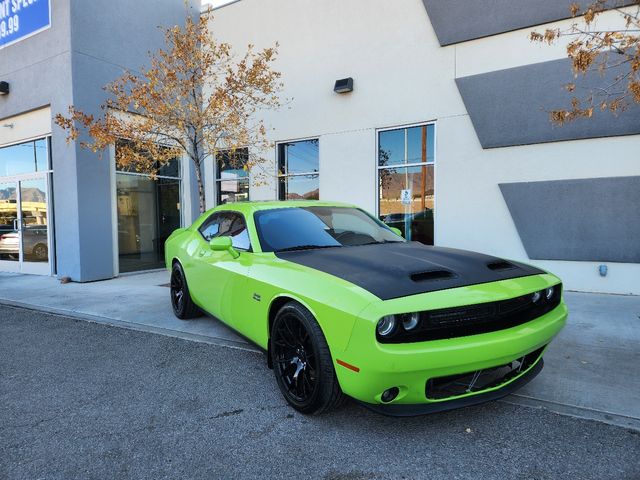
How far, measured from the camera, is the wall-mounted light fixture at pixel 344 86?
9016mm

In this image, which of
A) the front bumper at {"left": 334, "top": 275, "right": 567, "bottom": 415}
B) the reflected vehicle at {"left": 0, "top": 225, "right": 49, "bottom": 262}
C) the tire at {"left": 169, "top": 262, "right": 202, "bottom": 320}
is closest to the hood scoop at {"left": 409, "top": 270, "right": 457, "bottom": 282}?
the front bumper at {"left": 334, "top": 275, "right": 567, "bottom": 415}

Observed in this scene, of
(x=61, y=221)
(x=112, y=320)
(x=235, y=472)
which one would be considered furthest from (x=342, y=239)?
(x=61, y=221)

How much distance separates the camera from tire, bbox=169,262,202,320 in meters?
5.35

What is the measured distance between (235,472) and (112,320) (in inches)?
162

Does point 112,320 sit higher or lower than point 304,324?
lower

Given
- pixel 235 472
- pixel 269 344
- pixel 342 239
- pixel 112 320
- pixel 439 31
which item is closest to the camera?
pixel 235 472

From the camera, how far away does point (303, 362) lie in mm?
2908

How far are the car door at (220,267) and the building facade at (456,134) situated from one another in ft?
15.9

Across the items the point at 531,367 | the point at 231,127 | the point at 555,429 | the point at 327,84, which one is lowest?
the point at 555,429

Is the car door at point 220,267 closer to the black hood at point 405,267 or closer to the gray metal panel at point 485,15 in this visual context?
the black hood at point 405,267

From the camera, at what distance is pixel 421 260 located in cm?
307

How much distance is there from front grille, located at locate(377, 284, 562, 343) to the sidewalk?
2.82 feet

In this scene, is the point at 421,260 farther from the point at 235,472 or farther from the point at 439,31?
the point at 439,31

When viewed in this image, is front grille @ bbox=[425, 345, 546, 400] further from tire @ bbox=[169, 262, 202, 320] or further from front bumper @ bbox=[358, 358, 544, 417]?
tire @ bbox=[169, 262, 202, 320]
